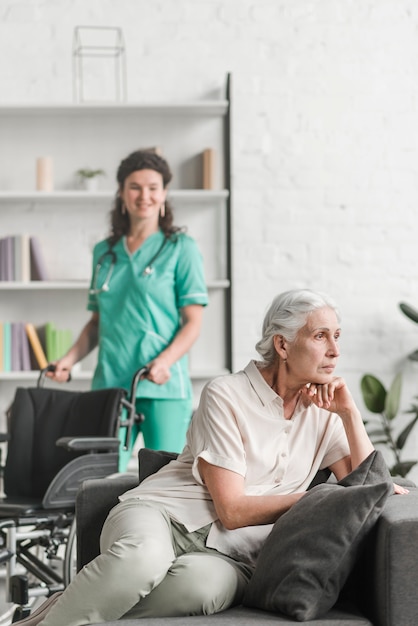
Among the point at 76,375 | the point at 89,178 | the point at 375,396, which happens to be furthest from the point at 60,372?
the point at 375,396

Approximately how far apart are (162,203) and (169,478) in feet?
5.87

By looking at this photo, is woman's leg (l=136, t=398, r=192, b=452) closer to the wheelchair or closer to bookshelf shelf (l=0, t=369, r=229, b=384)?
the wheelchair

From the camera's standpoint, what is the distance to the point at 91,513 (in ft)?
7.67

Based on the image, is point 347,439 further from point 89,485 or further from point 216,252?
point 216,252

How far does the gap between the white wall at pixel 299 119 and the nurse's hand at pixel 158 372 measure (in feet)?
4.63

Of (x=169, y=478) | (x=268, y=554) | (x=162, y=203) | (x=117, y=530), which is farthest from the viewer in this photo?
(x=162, y=203)

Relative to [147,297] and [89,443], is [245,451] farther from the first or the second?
[147,297]

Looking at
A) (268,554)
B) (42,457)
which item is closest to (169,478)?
(268,554)

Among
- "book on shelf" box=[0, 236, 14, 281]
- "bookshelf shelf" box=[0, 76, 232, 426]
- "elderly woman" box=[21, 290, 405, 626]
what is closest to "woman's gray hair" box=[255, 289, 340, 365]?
"elderly woman" box=[21, 290, 405, 626]

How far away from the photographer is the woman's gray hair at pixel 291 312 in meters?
2.28

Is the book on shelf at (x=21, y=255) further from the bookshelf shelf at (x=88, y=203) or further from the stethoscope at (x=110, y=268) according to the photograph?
the stethoscope at (x=110, y=268)

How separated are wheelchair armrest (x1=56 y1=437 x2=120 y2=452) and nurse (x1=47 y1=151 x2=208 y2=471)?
42 centimetres

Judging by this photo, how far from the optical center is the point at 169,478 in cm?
226

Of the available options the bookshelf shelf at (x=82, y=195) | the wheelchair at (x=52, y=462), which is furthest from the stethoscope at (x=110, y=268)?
the bookshelf shelf at (x=82, y=195)
